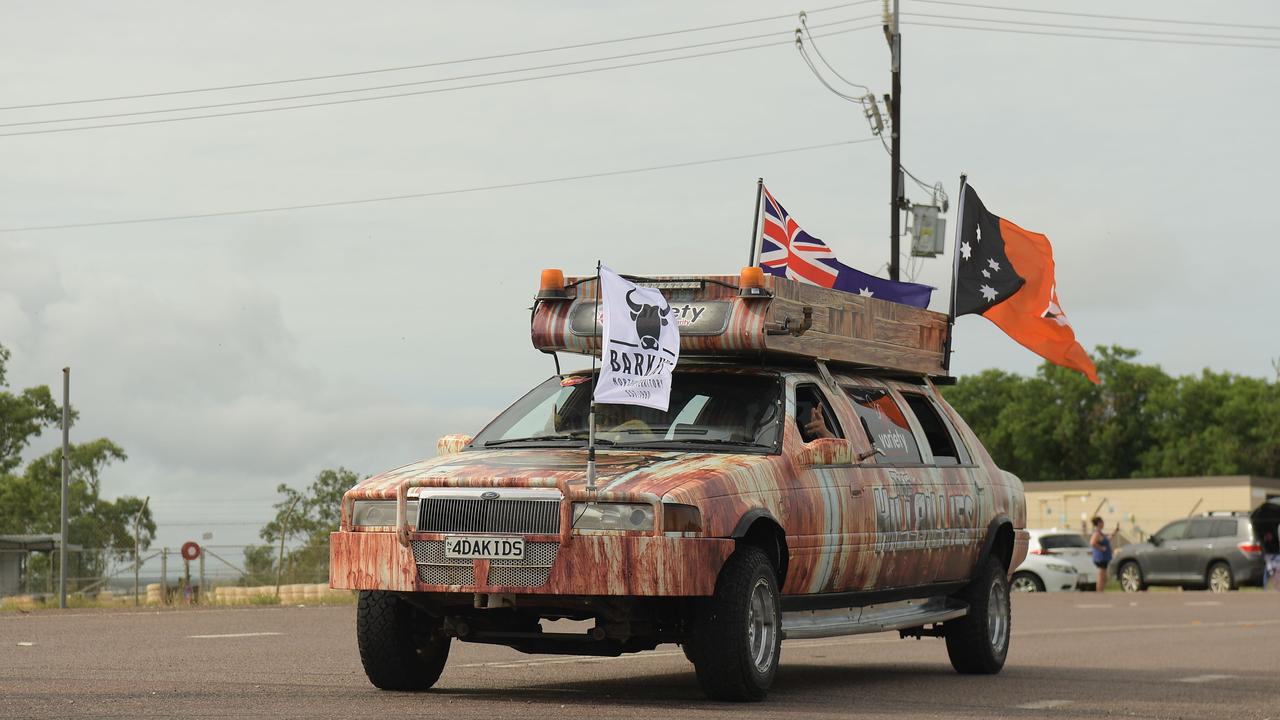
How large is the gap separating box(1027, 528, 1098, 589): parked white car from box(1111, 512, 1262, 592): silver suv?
67 cm

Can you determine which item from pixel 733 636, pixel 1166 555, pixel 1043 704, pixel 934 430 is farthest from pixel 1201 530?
pixel 733 636

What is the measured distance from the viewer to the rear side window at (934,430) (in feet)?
A: 42.0

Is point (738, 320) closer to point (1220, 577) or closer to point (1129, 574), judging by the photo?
point (1220, 577)

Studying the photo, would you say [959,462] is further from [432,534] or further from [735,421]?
[432,534]

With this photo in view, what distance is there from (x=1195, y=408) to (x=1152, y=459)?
3426mm

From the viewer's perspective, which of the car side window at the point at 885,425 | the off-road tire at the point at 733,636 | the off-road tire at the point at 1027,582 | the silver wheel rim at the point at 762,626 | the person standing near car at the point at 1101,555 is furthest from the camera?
the person standing near car at the point at 1101,555

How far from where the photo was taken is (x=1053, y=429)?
10331 centimetres

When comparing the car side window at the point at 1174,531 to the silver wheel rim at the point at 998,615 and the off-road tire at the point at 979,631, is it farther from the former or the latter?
the off-road tire at the point at 979,631

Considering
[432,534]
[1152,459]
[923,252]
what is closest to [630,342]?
[432,534]

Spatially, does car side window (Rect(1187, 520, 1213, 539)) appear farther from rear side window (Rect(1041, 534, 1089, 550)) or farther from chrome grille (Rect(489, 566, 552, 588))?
chrome grille (Rect(489, 566, 552, 588))

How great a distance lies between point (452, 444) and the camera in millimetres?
10953

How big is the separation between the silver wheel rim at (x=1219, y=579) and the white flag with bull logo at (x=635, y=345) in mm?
31707

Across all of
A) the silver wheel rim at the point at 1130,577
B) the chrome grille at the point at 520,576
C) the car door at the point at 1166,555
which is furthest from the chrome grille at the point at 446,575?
→ the silver wheel rim at the point at 1130,577

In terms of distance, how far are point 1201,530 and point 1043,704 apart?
3110 cm
